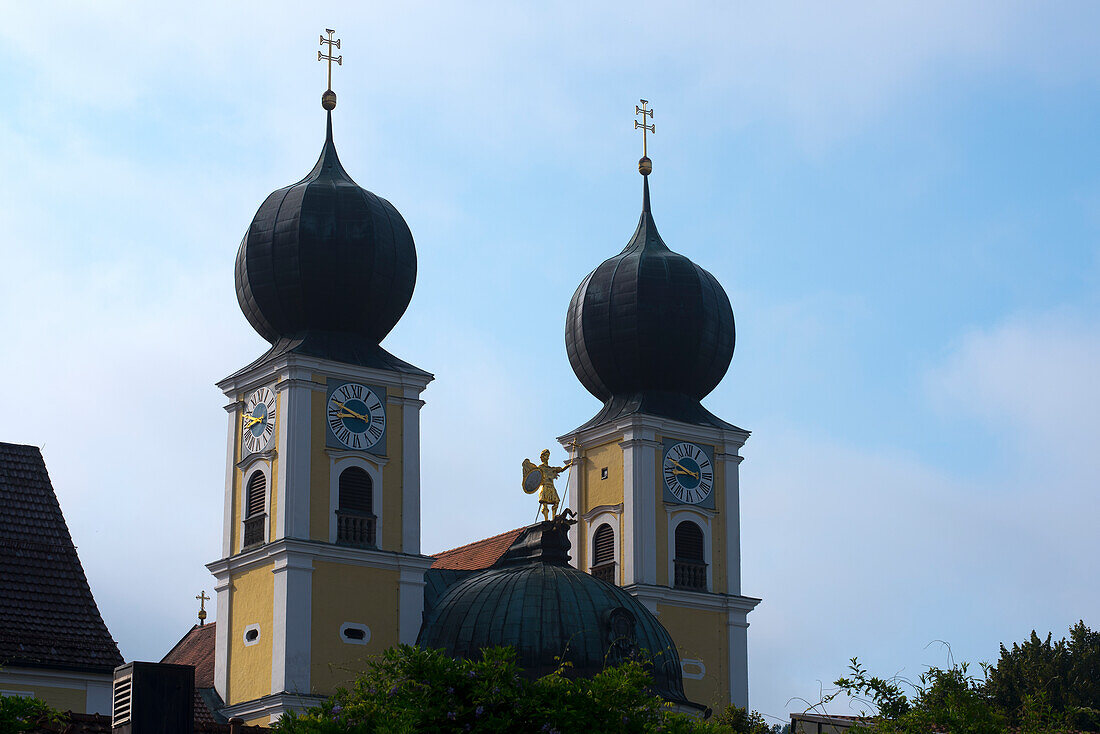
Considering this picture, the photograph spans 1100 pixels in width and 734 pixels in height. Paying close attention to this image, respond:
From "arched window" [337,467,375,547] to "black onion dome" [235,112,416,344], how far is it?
3.00m

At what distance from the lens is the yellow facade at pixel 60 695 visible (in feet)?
85.7

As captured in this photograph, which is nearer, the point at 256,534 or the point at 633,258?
the point at 256,534

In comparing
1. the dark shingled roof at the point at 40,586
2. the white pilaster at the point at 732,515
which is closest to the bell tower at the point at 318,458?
the white pilaster at the point at 732,515

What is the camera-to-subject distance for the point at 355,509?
45.4 m

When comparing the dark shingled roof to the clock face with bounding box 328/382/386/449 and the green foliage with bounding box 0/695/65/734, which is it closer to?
the green foliage with bounding box 0/695/65/734

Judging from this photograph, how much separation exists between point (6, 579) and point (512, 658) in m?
8.30

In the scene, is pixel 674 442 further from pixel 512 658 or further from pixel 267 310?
pixel 512 658

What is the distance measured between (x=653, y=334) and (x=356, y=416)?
802 centimetres

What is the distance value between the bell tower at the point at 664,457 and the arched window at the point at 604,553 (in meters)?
0.04

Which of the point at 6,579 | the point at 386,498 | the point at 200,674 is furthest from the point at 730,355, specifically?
the point at 6,579

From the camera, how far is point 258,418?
1822 inches

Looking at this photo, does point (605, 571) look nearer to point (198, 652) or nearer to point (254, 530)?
point (254, 530)

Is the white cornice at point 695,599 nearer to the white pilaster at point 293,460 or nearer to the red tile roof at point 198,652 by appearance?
the white pilaster at point 293,460

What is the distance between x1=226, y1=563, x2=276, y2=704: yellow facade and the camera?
145 feet
